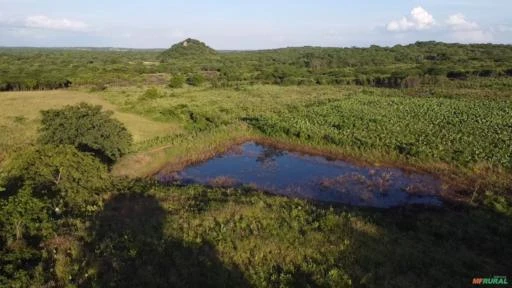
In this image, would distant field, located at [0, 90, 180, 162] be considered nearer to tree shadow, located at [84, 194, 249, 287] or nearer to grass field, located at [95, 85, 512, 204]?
grass field, located at [95, 85, 512, 204]

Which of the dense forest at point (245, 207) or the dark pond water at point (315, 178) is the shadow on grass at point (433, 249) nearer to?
the dense forest at point (245, 207)

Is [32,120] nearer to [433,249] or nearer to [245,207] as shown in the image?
[245,207]

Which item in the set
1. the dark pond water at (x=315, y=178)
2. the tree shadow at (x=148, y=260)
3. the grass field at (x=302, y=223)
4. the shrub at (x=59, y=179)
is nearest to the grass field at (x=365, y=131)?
the grass field at (x=302, y=223)

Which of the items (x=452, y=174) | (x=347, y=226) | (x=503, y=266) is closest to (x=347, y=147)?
(x=452, y=174)

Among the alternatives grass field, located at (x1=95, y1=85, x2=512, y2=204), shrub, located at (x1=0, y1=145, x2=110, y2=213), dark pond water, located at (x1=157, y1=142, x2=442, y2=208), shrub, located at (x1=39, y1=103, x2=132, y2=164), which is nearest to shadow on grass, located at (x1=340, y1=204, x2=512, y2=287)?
dark pond water, located at (x1=157, y1=142, x2=442, y2=208)

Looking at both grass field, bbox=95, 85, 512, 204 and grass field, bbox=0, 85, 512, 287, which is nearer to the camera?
grass field, bbox=0, 85, 512, 287

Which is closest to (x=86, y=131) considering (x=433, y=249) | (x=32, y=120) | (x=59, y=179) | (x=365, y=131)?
(x=59, y=179)
